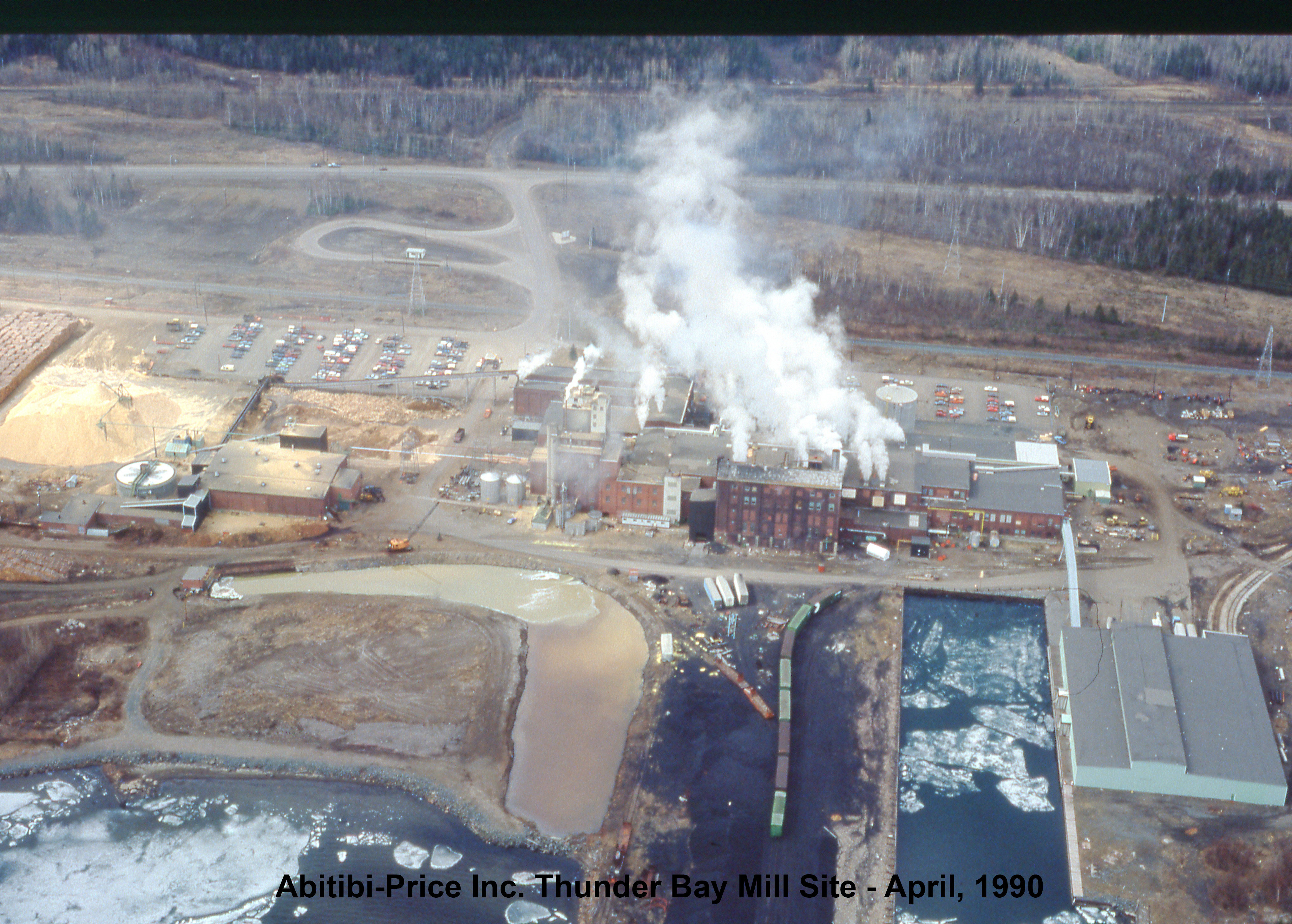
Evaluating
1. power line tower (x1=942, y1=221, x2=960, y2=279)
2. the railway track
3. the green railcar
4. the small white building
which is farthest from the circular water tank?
power line tower (x1=942, y1=221, x2=960, y2=279)

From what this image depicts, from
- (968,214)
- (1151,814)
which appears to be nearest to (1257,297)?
(968,214)

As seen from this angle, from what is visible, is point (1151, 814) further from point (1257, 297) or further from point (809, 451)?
point (1257, 297)

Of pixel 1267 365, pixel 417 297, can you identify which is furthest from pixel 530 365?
pixel 1267 365

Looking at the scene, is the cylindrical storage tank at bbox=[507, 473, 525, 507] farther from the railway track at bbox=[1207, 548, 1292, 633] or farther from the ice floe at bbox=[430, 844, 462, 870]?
the railway track at bbox=[1207, 548, 1292, 633]

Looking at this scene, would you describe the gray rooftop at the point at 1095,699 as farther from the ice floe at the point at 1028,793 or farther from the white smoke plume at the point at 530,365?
the white smoke plume at the point at 530,365

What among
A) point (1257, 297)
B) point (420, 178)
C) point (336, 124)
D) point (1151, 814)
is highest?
point (336, 124)

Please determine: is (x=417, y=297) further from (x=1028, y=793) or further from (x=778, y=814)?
(x=1028, y=793)

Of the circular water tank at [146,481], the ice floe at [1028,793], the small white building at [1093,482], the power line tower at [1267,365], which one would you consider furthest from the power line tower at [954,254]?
the circular water tank at [146,481]
